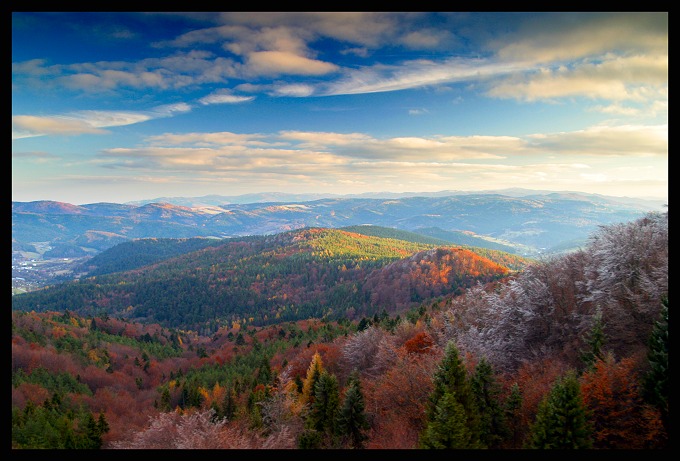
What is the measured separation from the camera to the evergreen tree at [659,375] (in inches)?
781

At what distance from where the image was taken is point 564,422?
1922cm

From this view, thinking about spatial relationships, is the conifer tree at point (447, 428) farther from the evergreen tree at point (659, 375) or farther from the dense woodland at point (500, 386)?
the evergreen tree at point (659, 375)

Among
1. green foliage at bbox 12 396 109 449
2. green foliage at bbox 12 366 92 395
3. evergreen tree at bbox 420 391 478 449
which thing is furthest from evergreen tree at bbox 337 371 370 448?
green foliage at bbox 12 366 92 395

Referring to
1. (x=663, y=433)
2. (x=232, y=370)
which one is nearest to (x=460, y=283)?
(x=232, y=370)

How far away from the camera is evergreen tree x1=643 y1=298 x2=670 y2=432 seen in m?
19.8

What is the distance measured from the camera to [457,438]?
20375 mm

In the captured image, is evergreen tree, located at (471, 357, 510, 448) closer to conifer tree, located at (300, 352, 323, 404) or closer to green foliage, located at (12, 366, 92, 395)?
conifer tree, located at (300, 352, 323, 404)

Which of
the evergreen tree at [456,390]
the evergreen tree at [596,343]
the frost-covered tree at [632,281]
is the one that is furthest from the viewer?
the evergreen tree at [596,343]

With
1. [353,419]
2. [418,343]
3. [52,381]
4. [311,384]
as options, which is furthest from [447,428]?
[52,381]

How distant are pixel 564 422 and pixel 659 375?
7359 millimetres

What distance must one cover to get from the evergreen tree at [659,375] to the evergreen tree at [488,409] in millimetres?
9406

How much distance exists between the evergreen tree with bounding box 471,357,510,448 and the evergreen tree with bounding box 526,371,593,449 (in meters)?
6.01

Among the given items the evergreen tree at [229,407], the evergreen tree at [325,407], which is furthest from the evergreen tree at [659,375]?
the evergreen tree at [229,407]
